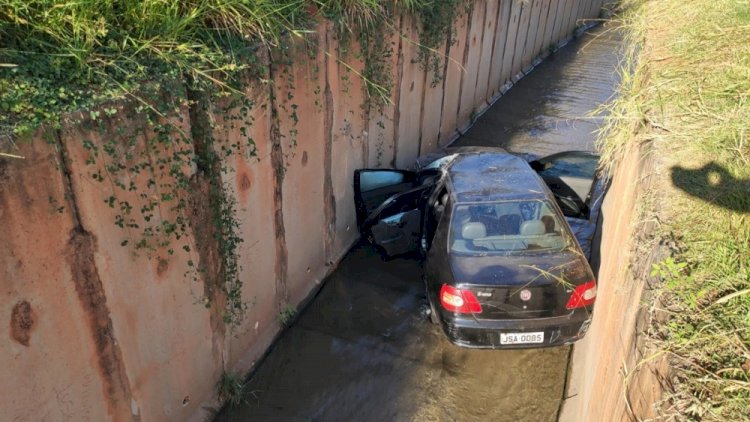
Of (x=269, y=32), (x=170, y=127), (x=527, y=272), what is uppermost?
(x=269, y=32)

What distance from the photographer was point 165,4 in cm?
420

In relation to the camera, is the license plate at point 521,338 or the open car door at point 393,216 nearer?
the license plate at point 521,338

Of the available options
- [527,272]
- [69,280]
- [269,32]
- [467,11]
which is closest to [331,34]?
[269,32]

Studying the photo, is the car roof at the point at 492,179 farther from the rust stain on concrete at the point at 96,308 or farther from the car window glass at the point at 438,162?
the rust stain on concrete at the point at 96,308

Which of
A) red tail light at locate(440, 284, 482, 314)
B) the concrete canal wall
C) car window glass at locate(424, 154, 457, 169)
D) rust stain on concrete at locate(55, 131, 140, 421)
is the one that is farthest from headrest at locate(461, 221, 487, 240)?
rust stain on concrete at locate(55, 131, 140, 421)

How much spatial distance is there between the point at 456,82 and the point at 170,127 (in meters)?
8.61

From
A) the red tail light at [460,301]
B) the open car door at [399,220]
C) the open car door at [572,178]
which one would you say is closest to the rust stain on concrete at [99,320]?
the red tail light at [460,301]

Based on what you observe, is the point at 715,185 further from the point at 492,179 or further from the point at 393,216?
the point at 393,216

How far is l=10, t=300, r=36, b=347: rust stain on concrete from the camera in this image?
10.5ft

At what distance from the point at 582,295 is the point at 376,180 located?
10.5 feet

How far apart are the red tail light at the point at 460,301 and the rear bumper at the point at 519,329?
0.10 metres

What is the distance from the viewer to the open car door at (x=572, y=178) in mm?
6715

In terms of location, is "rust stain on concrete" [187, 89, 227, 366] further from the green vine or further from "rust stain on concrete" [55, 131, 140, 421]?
"rust stain on concrete" [55, 131, 140, 421]

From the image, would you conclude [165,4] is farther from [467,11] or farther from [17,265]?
[467,11]
